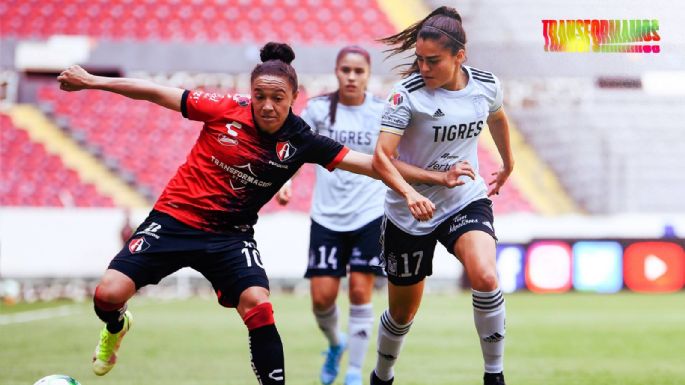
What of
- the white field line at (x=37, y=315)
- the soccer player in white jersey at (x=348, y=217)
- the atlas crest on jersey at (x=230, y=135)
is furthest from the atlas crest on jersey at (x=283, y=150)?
the white field line at (x=37, y=315)

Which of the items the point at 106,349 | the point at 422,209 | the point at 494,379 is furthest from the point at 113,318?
the point at 494,379

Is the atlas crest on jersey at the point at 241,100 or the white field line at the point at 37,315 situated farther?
the white field line at the point at 37,315

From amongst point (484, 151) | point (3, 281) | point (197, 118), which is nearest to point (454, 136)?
point (197, 118)

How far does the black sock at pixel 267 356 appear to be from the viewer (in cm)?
546

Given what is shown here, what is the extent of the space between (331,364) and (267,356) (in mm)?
2738

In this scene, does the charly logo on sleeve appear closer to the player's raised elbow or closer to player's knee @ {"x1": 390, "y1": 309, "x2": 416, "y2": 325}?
the player's raised elbow

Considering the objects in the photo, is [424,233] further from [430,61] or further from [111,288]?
[111,288]

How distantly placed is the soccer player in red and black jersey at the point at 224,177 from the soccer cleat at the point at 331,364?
2389 mm

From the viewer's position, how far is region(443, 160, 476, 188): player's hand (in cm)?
561

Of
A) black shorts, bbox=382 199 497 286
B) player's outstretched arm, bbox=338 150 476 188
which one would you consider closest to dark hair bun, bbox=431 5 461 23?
player's outstretched arm, bbox=338 150 476 188

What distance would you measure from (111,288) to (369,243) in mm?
2819

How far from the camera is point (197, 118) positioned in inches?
230

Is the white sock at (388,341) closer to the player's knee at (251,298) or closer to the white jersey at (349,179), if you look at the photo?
the player's knee at (251,298)

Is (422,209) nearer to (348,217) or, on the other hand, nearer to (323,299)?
(348,217)
